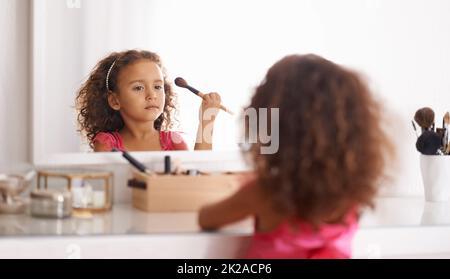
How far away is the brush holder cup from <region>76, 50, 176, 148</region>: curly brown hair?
0.51 m

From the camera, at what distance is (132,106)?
1526 millimetres

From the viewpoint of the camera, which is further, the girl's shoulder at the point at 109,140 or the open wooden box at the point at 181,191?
the girl's shoulder at the point at 109,140

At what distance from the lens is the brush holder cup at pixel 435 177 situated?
1.56 meters

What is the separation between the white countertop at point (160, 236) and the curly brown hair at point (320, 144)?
13 centimetres

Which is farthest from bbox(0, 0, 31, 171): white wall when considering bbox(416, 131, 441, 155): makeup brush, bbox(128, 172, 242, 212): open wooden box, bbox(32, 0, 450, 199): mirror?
bbox(416, 131, 441, 155): makeup brush

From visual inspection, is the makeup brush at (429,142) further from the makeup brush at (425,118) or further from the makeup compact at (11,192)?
the makeup compact at (11,192)

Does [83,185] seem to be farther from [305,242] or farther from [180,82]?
[305,242]

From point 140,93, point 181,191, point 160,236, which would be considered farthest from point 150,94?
point 160,236

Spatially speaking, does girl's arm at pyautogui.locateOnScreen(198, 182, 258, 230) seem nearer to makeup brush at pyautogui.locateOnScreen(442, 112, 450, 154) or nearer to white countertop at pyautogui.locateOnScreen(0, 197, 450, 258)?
white countertop at pyautogui.locateOnScreen(0, 197, 450, 258)

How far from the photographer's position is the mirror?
1460mm

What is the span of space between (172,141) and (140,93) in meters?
0.11

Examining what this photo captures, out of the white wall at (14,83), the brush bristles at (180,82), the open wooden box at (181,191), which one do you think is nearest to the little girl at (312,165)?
the open wooden box at (181,191)

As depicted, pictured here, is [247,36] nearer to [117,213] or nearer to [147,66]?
[147,66]

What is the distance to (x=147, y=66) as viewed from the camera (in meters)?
1.52
